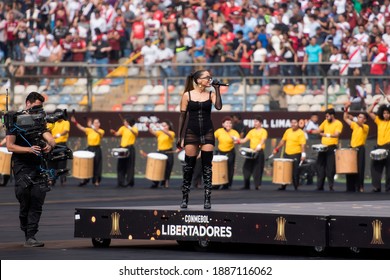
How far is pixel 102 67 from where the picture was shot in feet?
122

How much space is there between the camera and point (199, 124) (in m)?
17.2

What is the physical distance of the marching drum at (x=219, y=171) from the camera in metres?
32.9

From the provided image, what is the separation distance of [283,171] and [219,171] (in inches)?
65.0

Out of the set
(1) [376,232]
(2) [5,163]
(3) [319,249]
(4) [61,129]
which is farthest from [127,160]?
(1) [376,232]

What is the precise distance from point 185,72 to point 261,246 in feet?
64.2

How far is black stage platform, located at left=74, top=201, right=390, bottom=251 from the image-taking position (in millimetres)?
15383

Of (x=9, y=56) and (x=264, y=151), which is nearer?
(x=264, y=151)

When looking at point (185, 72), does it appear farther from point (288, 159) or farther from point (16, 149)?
point (16, 149)

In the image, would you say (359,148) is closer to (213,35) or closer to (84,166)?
(84,166)

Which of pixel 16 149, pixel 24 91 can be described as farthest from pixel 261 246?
pixel 24 91

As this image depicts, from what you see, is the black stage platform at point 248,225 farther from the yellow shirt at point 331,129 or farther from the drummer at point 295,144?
the drummer at point 295,144

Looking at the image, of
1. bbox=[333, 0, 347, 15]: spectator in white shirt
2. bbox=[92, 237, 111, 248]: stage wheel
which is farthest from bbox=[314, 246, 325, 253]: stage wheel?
bbox=[333, 0, 347, 15]: spectator in white shirt

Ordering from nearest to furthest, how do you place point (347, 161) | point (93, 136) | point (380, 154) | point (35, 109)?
point (35, 109) < point (380, 154) < point (347, 161) < point (93, 136)

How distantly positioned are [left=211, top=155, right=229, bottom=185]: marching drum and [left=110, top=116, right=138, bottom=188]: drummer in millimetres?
2550
